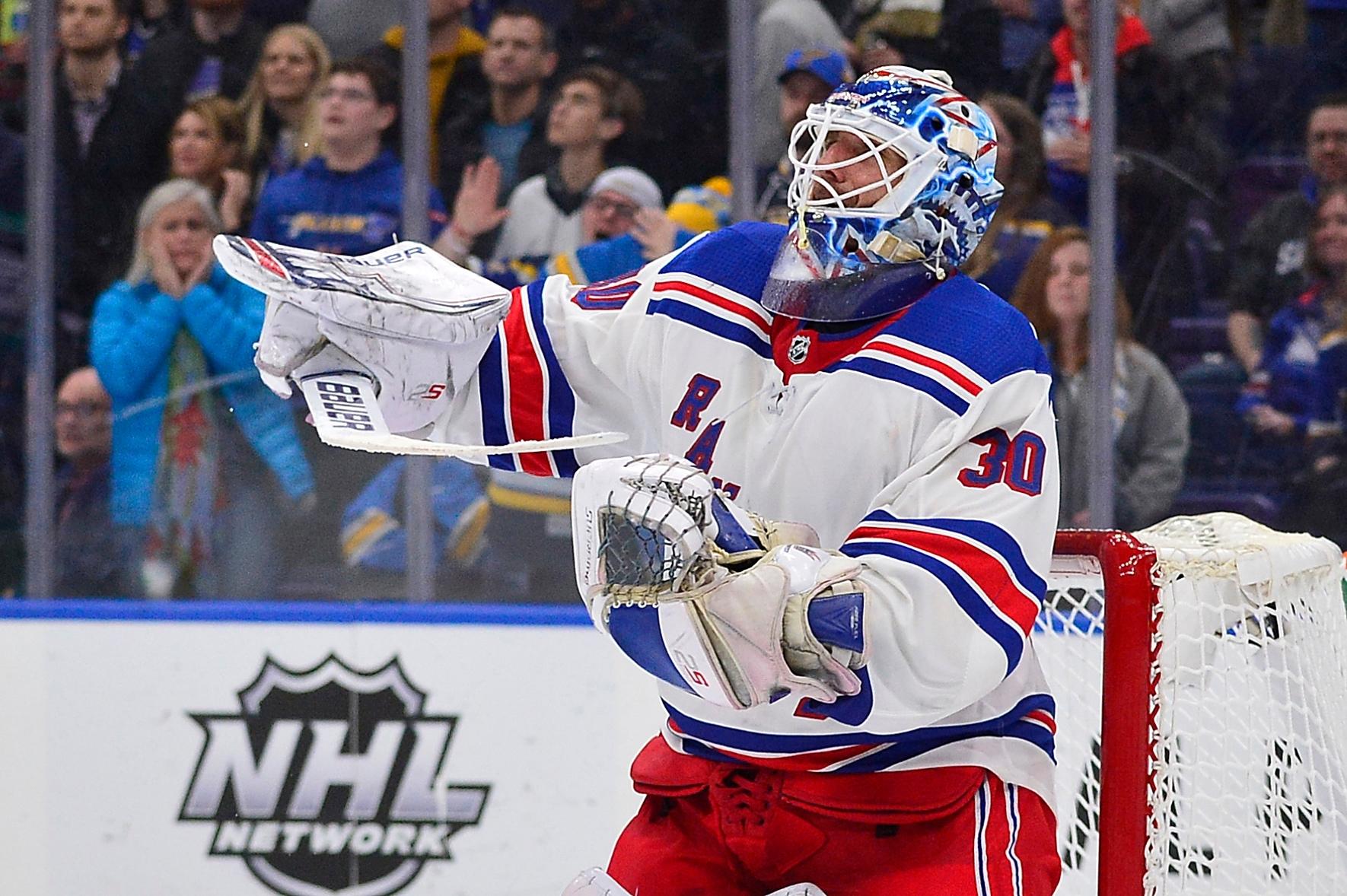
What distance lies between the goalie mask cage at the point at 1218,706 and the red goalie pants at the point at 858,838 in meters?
0.13

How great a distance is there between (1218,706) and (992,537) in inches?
26.2

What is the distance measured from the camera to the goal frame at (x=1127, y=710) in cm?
164

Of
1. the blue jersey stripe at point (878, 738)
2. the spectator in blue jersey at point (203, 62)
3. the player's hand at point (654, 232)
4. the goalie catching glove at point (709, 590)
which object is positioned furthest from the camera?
the spectator in blue jersey at point (203, 62)

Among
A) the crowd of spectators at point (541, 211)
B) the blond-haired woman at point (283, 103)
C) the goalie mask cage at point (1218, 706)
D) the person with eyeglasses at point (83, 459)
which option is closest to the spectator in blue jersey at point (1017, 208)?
the crowd of spectators at point (541, 211)

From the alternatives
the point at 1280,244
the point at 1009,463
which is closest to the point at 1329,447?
the point at 1280,244

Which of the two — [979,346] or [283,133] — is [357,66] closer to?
[283,133]

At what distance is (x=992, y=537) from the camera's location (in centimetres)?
139

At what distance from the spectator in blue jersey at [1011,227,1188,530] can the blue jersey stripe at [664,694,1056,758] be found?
2084 millimetres

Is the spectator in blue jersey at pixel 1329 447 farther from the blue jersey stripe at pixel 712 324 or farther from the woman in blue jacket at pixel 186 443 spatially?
the blue jersey stripe at pixel 712 324

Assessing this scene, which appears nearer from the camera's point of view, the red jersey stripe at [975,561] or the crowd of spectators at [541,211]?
the red jersey stripe at [975,561]

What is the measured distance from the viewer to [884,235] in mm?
1551

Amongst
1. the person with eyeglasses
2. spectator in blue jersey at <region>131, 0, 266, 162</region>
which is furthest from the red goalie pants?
spectator in blue jersey at <region>131, 0, 266, 162</region>

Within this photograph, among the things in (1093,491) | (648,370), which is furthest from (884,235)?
(1093,491)

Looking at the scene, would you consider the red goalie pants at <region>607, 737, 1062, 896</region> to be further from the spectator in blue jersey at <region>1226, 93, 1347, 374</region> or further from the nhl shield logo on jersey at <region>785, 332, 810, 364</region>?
the spectator in blue jersey at <region>1226, 93, 1347, 374</region>
